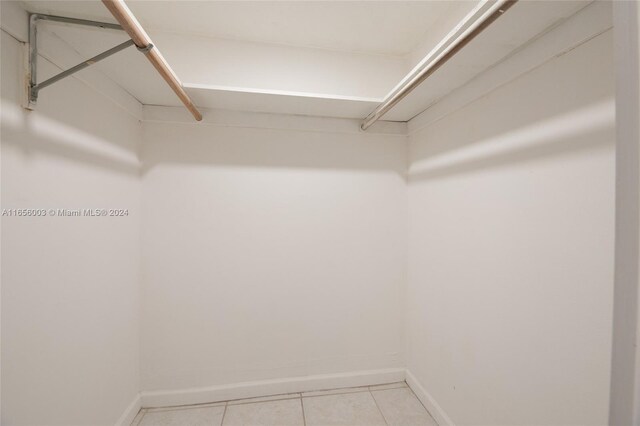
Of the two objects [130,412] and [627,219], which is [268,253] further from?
[627,219]

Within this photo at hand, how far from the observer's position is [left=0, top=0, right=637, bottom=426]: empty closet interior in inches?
37.9

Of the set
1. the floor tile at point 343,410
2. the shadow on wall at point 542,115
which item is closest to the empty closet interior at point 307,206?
the shadow on wall at point 542,115

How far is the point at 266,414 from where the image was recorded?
5.78 feet

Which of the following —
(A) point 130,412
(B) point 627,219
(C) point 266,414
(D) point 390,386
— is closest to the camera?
(B) point 627,219

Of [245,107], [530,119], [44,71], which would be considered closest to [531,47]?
[530,119]

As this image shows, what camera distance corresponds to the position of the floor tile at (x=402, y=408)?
1705 millimetres

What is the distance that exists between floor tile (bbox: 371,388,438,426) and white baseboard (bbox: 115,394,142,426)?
1.67m

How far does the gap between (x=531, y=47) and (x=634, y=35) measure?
979mm

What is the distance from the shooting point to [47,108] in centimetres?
108

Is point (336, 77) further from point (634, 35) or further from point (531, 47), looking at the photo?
point (634, 35)

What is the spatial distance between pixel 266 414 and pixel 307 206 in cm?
149

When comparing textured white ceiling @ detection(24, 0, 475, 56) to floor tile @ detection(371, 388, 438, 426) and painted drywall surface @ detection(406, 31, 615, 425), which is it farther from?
floor tile @ detection(371, 388, 438, 426)

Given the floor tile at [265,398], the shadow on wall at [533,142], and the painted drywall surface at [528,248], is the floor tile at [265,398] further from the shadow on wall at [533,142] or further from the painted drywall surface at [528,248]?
the shadow on wall at [533,142]

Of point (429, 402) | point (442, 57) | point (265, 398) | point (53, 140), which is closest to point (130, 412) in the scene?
point (265, 398)
